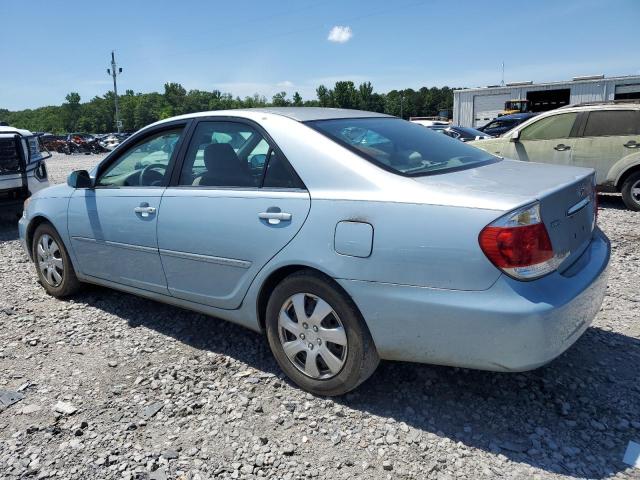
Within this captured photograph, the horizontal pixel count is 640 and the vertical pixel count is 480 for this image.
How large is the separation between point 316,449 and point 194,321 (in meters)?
1.89

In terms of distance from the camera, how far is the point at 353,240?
8.55 ft

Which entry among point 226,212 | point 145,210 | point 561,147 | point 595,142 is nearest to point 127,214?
point 145,210

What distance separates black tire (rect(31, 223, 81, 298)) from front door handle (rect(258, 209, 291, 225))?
239cm

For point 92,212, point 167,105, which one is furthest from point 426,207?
point 167,105

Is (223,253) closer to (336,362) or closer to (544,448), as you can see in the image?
(336,362)

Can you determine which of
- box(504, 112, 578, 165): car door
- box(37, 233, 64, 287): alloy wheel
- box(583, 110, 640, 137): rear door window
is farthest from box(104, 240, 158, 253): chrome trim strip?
box(583, 110, 640, 137): rear door window

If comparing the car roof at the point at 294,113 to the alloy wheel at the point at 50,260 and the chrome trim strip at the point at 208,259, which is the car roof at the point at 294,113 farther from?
the alloy wheel at the point at 50,260

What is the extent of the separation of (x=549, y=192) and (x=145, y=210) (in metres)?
2.53

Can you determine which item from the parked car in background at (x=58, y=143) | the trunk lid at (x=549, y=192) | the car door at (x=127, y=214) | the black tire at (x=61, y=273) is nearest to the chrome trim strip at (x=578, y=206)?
the trunk lid at (x=549, y=192)

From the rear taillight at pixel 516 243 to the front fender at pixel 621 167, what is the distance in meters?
6.90

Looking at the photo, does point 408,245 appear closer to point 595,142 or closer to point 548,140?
point 595,142

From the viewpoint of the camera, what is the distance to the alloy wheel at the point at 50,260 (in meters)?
4.62

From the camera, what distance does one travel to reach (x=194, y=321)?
4.15m

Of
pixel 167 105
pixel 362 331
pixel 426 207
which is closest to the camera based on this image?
pixel 426 207
